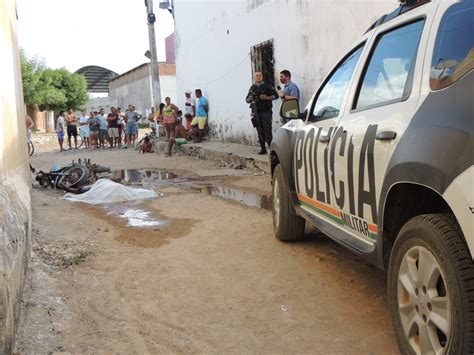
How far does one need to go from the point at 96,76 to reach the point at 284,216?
4887 centimetres

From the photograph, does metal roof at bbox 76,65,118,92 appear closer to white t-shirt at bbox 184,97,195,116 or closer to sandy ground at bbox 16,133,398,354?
white t-shirt at bbox 184,97,195,116

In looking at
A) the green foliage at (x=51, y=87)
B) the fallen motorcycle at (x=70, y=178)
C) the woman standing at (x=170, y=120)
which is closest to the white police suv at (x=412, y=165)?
the fallen motorcycle at (x=70, y=178)

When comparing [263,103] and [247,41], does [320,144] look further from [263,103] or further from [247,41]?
[247,41]

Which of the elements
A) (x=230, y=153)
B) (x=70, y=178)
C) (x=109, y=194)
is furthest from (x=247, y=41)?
(x=109, y=194)

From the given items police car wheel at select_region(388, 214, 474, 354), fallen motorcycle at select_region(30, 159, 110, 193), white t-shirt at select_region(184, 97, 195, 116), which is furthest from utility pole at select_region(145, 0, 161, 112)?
police car wheel at select_region(388, 214, 474, 354)

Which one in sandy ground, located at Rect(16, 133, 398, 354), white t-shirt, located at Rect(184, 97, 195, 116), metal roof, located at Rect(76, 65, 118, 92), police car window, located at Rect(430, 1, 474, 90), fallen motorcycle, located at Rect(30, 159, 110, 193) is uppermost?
metal roof, located at Rect(76, 65, 118, 92)

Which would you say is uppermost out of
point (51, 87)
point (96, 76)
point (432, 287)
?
point (96, 76)

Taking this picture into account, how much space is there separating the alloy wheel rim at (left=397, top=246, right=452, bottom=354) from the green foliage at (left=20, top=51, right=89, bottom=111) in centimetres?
3555

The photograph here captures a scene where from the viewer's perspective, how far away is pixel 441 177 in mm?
2004

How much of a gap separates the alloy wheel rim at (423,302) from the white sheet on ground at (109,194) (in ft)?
20.0

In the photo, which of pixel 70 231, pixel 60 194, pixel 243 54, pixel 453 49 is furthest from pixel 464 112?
pixel 243 54

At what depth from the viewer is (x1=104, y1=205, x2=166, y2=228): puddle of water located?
613 cm

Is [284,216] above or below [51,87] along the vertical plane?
below

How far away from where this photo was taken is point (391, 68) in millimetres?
2891
